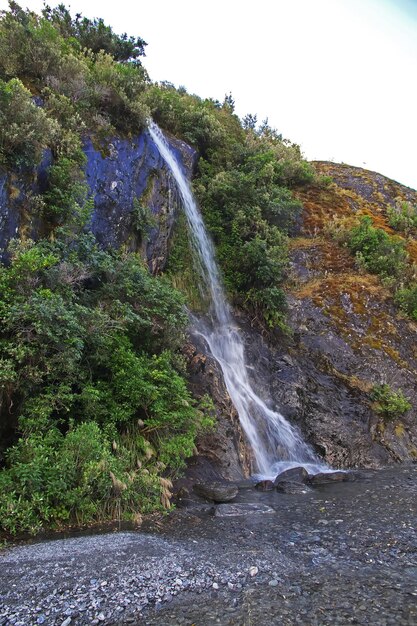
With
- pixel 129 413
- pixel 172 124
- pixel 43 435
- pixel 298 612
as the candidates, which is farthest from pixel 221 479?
pixel 172 124

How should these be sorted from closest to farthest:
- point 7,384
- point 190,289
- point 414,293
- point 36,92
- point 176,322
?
point 7,384 → point 176,322 → point 36,92 → point 190,289 → point 414,293

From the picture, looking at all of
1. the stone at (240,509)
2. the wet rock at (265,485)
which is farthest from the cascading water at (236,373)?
the stone at (240,509)

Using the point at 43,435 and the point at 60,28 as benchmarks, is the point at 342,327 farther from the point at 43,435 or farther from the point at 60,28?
the point at 60,28

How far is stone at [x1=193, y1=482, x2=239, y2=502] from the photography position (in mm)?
8852

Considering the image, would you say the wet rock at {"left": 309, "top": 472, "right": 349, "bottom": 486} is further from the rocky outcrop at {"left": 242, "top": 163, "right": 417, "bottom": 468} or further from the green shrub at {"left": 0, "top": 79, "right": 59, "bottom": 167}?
the green shrub at {"left": 0, "top": 79, "right": 59, "bottom": 167}

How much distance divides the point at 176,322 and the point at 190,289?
5.22 metres

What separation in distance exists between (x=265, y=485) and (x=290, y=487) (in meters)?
0.54

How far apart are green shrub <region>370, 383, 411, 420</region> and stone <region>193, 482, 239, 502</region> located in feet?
21.1

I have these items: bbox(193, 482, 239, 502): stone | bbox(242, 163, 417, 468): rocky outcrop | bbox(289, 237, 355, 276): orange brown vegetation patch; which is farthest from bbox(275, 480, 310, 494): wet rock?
bbox(289, 237, 355, 276): orange brown vegetation patch

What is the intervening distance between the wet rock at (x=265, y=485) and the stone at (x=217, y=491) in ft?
2.08

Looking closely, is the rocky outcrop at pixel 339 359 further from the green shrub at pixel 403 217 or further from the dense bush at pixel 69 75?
the dense bush at pixel 69 75

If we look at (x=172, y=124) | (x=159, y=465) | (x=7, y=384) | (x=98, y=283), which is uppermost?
(x=172, y=124)

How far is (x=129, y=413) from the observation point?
8.48 meters

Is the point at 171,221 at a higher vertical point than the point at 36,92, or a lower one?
lower
